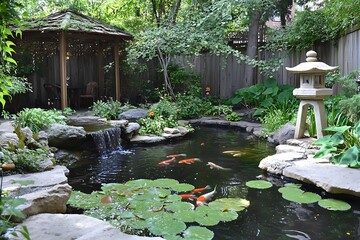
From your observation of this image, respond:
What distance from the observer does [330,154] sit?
5.14 metres

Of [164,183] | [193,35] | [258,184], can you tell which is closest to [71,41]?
[193,35]

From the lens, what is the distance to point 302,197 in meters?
4.00

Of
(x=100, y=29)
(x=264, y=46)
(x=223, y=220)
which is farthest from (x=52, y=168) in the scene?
(x=264, y=46)

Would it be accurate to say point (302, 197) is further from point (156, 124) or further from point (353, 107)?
point (156, 124)

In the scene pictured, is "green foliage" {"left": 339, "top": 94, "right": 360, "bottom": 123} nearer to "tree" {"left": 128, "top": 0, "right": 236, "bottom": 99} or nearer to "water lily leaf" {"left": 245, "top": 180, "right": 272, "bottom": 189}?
"water lily leaf" {"left": 245, "top": 180, "right": 272, "bottom": 189}

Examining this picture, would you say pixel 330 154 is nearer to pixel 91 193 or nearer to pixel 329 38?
pixel 91 193

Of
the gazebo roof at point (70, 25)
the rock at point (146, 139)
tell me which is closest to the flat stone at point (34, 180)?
the rock at point (146, 139)

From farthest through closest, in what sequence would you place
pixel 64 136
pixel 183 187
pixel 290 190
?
1. pixel 64 136
2. pixel 183 187
3. pixel 290 190

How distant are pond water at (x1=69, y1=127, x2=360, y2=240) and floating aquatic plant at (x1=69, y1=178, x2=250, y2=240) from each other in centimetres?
15

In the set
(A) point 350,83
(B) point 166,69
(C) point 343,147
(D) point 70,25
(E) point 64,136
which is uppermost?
(D) point 70,25

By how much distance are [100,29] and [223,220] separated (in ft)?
24.3

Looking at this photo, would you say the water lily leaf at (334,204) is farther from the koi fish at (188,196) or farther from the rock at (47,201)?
the rock at (47,201)

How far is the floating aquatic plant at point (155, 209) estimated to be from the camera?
3158 millimetres

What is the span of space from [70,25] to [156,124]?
3.35 metres
